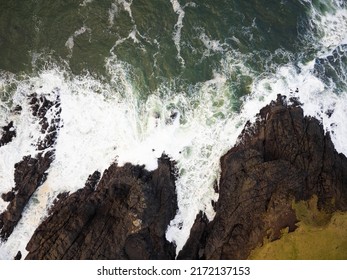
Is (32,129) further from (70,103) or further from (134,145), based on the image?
(134,145)

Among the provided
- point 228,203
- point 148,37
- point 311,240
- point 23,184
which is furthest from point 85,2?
point 311,240

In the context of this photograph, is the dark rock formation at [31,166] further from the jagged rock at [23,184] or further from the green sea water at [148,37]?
the green sea water at [148,37]

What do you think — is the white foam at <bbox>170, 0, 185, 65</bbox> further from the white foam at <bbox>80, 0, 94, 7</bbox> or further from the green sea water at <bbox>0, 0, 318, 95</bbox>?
the white foam at <bbox>80, 0, 94, 7</bbox>

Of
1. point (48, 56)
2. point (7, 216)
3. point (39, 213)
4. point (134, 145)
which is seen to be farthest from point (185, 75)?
point (7, 216)

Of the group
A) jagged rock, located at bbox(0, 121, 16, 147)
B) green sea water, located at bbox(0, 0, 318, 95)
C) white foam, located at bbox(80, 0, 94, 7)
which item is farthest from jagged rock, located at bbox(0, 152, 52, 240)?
white foam, located at bbox(80, 0, 94, 7)

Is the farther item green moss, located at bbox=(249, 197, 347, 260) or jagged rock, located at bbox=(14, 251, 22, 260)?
jagged rock, located at bbox=(14, 251, 22, 260)

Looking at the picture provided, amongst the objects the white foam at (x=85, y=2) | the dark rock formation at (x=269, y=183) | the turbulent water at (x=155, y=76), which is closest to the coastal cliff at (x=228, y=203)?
the dark rock formation at (x=269, y=183)
